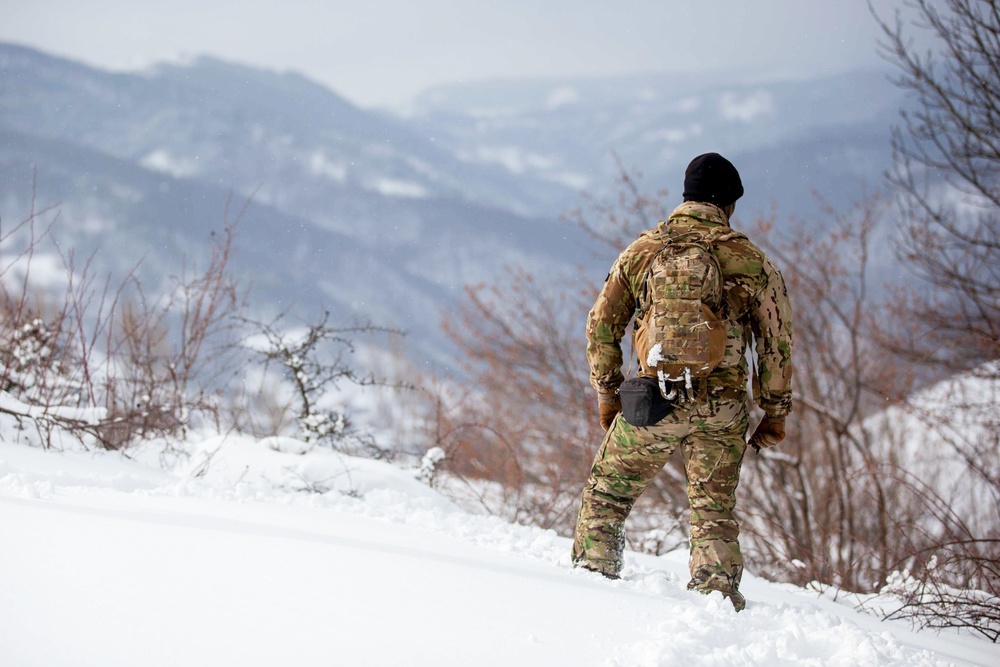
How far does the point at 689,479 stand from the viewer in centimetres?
301

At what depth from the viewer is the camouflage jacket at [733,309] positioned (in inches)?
113

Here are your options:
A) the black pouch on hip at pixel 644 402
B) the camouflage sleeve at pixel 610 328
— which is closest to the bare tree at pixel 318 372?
the camouflage sleeve at pixel 610 328

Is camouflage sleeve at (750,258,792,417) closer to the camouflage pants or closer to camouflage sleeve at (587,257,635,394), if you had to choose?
the camouflage pants

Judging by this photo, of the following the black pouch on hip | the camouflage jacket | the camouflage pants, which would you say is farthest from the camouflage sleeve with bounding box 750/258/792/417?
the black pouch on hip

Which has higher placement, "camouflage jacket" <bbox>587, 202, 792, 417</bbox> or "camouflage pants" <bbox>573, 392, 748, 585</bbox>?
"camouflage jacket" <bbox>587, 202, 792, 417</bbox>

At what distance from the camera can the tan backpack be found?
2756mm

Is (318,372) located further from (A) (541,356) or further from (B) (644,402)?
(A) (541,356)

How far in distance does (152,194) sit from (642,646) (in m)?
207

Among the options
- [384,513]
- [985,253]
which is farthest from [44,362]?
[985,253]

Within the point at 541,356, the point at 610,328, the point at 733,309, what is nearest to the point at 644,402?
the point at 610,328

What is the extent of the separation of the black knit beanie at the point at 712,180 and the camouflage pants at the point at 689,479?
80cm

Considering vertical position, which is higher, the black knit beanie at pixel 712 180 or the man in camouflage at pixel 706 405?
the black knit beanie at pixel 712 180

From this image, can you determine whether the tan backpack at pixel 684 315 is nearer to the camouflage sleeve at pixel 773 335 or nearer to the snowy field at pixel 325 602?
the camouflage sleeve at pixel 773 335

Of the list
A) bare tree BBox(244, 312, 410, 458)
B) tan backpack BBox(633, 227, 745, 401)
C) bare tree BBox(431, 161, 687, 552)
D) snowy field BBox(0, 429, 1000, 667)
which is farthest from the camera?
bare tree BBox(431, 161, 687, 552)
